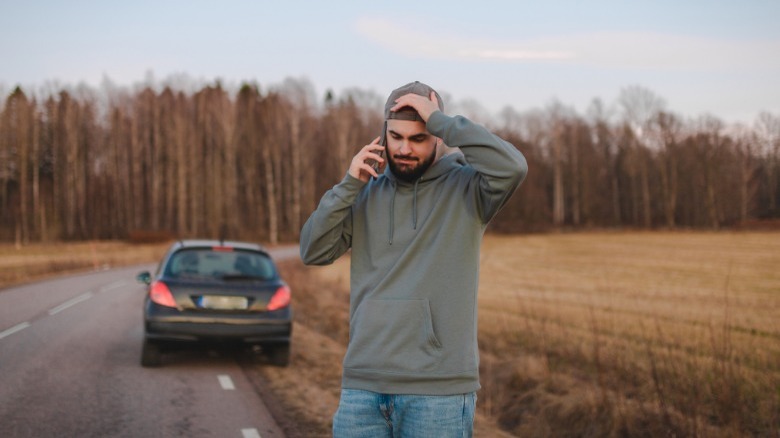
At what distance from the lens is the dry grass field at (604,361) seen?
6.20 metres

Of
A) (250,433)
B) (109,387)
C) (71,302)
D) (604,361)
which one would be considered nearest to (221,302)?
(109,387)

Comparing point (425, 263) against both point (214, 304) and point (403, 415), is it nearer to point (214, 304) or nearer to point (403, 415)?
point (403, 415)

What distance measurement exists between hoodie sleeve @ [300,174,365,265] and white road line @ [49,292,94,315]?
13.6m

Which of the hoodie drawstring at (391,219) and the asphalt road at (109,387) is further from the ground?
the hoodie drawstring at (391,219)

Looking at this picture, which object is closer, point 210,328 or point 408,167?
point 408,167

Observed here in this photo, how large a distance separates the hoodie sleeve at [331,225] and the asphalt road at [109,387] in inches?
150

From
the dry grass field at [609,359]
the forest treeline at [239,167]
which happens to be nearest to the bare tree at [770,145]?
the forest treeline at [239,167]

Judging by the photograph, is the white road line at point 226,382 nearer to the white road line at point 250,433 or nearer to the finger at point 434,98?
the white road line at point 250,433

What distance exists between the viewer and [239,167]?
207 feet

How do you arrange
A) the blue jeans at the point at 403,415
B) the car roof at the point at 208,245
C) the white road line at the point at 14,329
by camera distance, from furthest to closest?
the white road line at the point at 14,329
the car roof at the point at 208,245
the blue jeans at the point at 403,415

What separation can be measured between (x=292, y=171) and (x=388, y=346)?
5886 centimetres

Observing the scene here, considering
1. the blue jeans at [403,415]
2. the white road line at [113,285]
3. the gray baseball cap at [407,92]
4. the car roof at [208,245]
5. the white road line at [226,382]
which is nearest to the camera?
the blue jeans at [403,415]

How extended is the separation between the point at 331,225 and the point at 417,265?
350mm

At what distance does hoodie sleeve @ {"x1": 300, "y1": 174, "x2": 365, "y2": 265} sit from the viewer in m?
2.43
